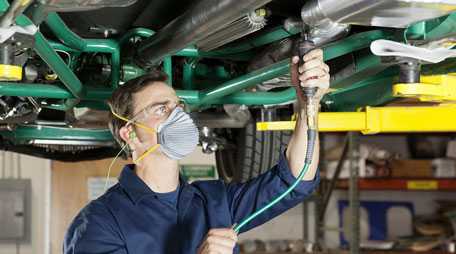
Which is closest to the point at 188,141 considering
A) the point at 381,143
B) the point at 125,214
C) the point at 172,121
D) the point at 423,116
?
the point at 172,121

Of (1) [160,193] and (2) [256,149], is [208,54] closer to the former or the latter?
(1) [160,193]

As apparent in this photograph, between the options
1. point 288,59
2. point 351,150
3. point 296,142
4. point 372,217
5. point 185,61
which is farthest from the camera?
point 372,217

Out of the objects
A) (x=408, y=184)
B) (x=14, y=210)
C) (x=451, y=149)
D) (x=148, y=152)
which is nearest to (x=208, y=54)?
(x=148, y=152)

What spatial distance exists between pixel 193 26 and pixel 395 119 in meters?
0.45

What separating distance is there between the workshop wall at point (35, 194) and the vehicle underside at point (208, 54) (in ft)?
4.79

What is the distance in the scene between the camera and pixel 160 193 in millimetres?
1300

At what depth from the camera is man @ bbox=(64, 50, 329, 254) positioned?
1.21 m

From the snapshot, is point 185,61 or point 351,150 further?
point 351,150

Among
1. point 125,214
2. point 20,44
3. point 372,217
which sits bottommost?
point 372,217

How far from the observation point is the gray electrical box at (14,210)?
3162 millimetres

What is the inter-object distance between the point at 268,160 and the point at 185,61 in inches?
24.4

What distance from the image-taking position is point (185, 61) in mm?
1373

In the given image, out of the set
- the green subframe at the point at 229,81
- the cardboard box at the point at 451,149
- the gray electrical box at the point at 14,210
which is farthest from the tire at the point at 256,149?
the cardboard box at the point at 451,149

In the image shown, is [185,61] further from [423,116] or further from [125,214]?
[423,116]
